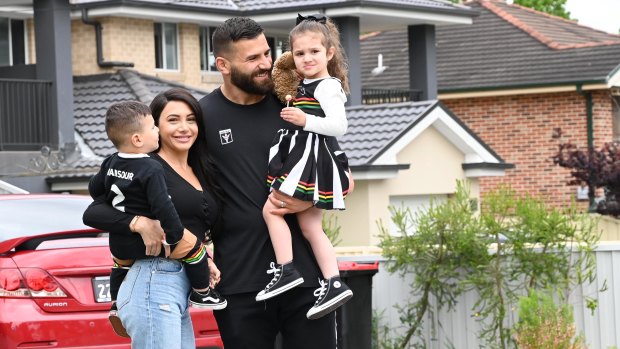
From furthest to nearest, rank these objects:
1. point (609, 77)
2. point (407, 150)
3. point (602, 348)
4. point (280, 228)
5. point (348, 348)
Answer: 1. point (609, 77)
2. point (407, 150)
3. point (602, 348)
4. point (348, 348)
5. point (280, 228)

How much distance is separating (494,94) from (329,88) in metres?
27.9

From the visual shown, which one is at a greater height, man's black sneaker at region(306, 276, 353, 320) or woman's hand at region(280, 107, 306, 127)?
woman's hand at region(280, 107, 306, 127)

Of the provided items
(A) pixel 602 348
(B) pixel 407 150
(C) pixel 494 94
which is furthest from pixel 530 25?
(A) pixel 602 348

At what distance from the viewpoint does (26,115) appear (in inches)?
911

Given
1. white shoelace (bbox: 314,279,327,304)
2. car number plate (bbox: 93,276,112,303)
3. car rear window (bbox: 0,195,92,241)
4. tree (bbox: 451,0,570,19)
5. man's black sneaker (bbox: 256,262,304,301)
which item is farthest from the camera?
tree (bbox: 451,0,570,19)

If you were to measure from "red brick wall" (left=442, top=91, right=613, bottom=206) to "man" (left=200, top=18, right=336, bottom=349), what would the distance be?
1063 inches

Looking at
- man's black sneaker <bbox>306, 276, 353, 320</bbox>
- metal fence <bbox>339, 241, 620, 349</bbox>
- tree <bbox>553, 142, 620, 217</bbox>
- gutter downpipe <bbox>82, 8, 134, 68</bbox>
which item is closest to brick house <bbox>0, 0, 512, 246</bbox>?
gutter downpipe <bbox>82, 8, 134, 68</bbox>

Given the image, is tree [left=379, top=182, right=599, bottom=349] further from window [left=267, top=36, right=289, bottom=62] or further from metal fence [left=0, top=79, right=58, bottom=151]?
window [left=267, top=36, right=289, bottom=62]

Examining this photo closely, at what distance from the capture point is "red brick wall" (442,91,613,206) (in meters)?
32.7

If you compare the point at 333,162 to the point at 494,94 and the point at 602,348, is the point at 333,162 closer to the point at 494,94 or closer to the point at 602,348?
the point at 602,348

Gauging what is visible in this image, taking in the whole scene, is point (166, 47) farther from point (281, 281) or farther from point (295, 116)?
point (281, 281)

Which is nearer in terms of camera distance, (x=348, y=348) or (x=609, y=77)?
(x=348, y=348)

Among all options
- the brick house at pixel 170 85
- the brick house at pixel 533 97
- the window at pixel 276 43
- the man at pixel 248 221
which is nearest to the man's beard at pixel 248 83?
the man at pixel 248 221

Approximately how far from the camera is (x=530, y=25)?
3778 cm
